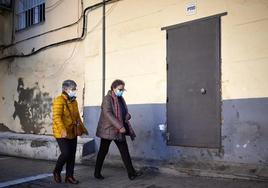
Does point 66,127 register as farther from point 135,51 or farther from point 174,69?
point 135,51

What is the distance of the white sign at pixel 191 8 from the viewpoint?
7.21m

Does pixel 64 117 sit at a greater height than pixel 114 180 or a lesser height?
greater

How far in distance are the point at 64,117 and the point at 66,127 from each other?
176 millimetres

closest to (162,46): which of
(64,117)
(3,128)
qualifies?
(64,117)

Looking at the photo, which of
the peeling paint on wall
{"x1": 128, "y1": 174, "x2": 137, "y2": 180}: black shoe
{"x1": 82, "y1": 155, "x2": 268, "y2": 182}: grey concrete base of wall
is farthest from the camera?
the peeling paint on wall

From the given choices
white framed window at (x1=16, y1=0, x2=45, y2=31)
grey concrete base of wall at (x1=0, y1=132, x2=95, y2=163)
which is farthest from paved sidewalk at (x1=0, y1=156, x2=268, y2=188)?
white framed window at (x1=16, y1=0, x2=45, y2=31)

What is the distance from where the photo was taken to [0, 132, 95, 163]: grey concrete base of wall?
29.5 feet

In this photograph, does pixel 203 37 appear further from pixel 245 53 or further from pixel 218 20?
pixel 245 53

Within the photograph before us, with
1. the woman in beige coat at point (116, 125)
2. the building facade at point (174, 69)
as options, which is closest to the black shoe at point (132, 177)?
the woman in beige coat at point (116, 125)

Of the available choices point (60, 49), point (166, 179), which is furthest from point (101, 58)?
point (166, 179)

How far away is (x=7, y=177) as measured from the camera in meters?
7.35

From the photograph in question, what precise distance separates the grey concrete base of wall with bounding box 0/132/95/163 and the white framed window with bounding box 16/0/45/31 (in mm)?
3621

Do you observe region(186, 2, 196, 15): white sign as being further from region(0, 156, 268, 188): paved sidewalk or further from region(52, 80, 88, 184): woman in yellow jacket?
region(0, 156, 268, 188): paved sidewalk

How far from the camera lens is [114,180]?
22.1 feet
